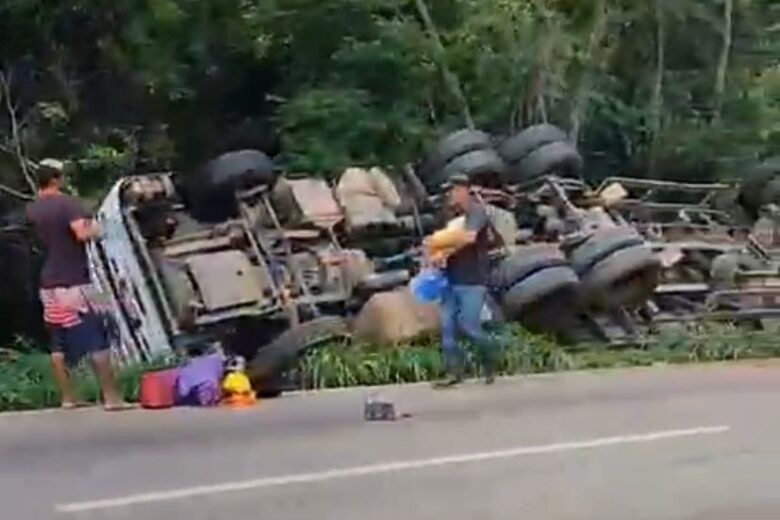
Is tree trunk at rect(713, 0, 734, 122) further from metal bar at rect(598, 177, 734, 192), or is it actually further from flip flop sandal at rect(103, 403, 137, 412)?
flip flop sandal at rect(103, 403, 137, 412)

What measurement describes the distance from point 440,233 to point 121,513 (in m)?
6.14

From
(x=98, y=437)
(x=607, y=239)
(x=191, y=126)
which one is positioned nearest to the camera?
(x=98, y=437)

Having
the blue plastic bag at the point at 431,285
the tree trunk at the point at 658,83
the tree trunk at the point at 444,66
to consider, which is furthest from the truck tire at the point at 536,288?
the tree trunk at the point at 658,83

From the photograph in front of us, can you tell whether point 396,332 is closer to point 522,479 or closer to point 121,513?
point 522,479

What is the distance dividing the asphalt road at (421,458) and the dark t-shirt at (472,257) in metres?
1.01

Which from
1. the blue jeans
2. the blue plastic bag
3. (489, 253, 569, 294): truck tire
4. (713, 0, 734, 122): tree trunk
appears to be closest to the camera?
the blue jeans

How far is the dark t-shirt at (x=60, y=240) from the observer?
13188 mm

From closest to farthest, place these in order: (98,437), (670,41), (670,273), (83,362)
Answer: (98,437)
(83,362)
(670,273)
(670,41)

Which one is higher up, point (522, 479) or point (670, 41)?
point (670, 41)

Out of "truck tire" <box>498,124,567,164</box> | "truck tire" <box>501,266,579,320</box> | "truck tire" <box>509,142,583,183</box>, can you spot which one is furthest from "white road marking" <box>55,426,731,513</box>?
"truck tire" <box>498,124,567,164</box>

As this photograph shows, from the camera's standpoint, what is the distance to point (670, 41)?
84.1 feet

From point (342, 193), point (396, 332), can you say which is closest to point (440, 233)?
point (396, 332)

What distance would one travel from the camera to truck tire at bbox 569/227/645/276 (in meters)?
17.7

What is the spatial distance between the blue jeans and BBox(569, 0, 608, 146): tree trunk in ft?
25.7
